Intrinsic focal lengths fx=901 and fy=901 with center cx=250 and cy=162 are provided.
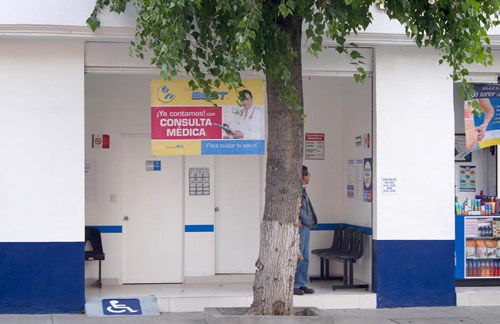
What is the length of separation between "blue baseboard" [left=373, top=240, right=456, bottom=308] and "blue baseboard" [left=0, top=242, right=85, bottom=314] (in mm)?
4107

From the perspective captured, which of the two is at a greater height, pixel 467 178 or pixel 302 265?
pixel 467 178

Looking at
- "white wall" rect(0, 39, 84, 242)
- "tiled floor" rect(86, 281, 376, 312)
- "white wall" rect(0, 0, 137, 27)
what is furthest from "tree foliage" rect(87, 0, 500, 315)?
"tiled floor" rect(86, 281, 376, 312)

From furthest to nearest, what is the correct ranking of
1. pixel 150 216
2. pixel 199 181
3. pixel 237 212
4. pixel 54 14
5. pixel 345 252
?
pixel 237 212, pixel 199 181, pixel 150 216, pixel 345 252, pixel 54 14

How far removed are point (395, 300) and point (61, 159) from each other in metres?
4.98

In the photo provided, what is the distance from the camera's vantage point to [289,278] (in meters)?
10.4

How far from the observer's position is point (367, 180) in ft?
43.0

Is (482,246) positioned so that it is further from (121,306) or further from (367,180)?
(121,306)

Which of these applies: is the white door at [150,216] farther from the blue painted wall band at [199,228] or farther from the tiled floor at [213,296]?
the tiled floor at [213,296]

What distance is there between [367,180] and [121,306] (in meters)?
3.96

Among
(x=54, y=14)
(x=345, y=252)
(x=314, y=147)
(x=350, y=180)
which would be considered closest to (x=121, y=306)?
(x=345, y=252)

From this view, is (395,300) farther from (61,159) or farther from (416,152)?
(61,159)

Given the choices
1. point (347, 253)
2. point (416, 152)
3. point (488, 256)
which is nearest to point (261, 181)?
point (347, 253)

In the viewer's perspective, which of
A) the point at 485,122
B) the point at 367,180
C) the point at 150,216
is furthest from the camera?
the point at 150,216

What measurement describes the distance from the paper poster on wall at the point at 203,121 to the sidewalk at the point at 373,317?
2.21 m
